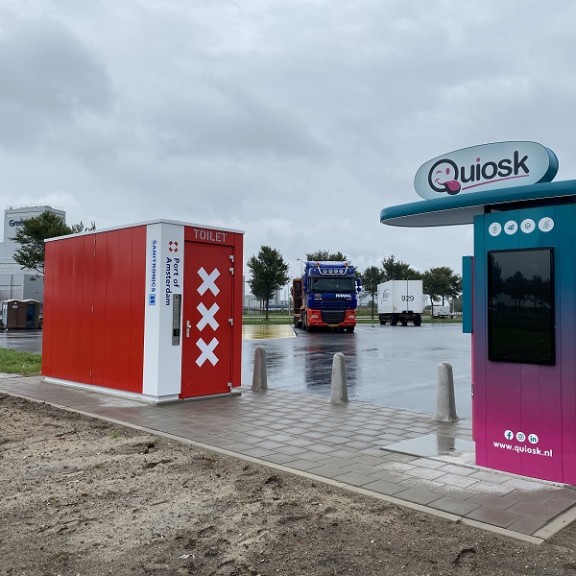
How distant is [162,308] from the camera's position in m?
9.45

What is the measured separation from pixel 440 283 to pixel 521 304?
74.6 meters

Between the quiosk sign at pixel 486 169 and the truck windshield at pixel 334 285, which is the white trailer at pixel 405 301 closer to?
the truck windshield at pixel 334 285

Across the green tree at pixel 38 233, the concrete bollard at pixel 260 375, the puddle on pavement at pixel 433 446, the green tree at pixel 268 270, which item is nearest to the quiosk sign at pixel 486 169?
the puddle on pavement at pixel 433 446

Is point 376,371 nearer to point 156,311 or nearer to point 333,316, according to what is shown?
point 156,311

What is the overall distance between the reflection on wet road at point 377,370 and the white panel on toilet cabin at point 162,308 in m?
2.93

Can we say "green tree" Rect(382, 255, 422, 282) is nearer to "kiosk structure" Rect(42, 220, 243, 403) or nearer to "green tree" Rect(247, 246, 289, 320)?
"green tree" Rect(247, 246, 289, 320)

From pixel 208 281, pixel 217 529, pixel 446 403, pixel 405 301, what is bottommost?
pixel 217 529

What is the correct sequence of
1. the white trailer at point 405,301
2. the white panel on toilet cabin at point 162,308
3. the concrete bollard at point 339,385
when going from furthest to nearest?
the white trailer at point 405,301 < the concrete bollard at point 339,385 < the white panel on toilet cabin at point 162,308

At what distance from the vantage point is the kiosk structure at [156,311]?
9.52m

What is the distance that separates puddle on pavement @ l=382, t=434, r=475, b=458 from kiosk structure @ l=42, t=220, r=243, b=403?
13.9 ft

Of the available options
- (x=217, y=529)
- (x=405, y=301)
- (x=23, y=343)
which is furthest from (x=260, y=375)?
(x=405, y=301)

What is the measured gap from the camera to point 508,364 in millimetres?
5523

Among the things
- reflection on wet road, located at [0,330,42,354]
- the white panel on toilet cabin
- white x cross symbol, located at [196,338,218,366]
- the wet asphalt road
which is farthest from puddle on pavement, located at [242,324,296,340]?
the white panel on toilet cabin

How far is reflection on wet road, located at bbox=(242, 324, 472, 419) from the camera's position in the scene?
10695 millimetres
